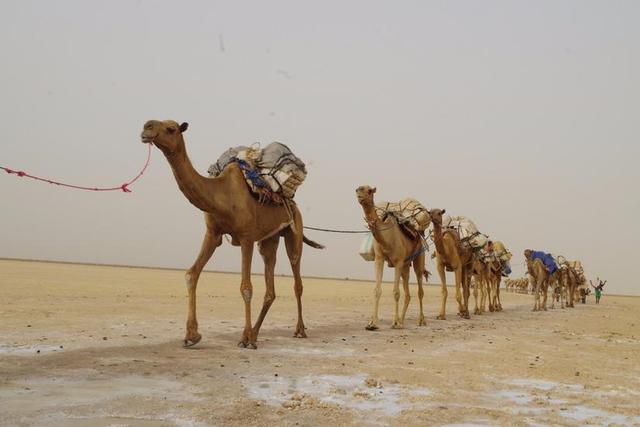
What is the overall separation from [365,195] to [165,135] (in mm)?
5980

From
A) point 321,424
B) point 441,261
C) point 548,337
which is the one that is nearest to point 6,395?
point 321,424

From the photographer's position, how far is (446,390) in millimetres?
6496

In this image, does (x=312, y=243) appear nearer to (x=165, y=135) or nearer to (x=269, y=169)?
(x=269, y=169)

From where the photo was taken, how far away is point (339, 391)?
6.20 meters

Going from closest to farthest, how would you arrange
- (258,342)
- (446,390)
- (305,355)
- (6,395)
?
(6,395) → (446,390) → (305,355) → (258,342)

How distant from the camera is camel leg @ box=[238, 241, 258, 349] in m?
9.41

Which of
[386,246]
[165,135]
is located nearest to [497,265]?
[386,246]

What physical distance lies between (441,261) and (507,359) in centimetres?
957

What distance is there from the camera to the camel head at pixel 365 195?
13.4 meters

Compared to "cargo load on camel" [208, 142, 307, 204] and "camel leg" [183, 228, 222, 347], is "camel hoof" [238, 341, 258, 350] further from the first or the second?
"cargo load on camel" [208, 142, 307, 204]

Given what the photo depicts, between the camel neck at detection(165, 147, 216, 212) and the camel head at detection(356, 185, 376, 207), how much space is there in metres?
4.91

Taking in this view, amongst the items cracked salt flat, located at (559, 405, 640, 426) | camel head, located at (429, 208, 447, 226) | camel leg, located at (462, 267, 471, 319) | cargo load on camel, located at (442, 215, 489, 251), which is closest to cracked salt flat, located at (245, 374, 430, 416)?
cracked salt flat, located at (559, 405, 640, 426)

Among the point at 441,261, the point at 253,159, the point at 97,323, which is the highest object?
the point at 253,159

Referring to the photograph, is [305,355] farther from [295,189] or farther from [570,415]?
[570,415]
